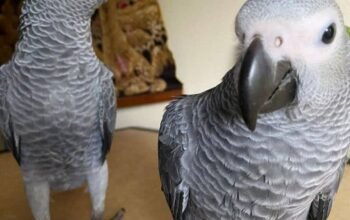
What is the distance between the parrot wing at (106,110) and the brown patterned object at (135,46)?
48 centimetres

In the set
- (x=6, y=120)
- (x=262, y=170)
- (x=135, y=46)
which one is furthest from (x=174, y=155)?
(x=135, y=46)

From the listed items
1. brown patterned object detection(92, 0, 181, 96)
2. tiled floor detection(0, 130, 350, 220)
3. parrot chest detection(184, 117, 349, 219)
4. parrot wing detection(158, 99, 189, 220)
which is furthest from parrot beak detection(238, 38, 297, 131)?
brown patterned object detection(92, 0, 181, 96)

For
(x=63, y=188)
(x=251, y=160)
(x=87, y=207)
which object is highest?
(x=251, y=160)

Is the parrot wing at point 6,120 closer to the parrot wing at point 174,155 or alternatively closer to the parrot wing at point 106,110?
the parrot wing at point 106,110

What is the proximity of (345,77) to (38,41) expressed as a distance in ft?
1.91

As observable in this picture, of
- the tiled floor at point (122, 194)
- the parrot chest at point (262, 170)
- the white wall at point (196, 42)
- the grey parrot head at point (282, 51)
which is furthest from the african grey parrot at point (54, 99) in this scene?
the white wall at point (196, 42)

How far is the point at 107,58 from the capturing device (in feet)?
5.07

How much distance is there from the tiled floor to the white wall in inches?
7.8

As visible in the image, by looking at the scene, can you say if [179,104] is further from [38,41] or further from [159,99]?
[159,99]

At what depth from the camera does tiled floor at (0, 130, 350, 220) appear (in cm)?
127

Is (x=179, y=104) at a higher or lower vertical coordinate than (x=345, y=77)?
lower

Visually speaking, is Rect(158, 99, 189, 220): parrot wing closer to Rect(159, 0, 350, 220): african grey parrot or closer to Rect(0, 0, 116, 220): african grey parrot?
Rect(159, 0, 350, 220): african grey parrot

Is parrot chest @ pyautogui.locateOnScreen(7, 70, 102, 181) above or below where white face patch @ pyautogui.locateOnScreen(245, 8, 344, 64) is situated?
below

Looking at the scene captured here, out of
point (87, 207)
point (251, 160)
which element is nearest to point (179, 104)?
point (251, 160)
